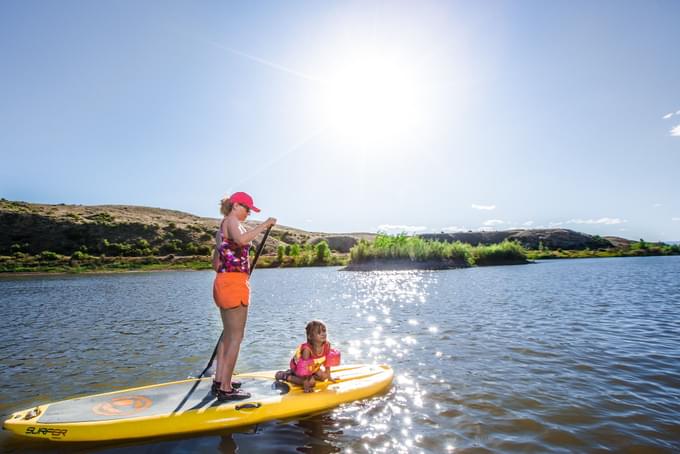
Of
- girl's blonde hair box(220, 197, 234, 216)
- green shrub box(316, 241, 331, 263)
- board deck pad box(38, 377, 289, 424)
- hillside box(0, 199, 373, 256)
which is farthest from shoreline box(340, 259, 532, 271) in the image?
girl's blonde hair box(220, 197, 234, 216)

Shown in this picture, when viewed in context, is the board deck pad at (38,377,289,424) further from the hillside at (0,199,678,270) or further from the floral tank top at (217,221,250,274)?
the hillside at (0,199,678,270)

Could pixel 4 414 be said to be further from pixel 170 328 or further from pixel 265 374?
pixel 170 328

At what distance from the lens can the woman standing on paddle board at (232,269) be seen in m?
4.79

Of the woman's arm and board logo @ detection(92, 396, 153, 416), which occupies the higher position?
the woman's arm

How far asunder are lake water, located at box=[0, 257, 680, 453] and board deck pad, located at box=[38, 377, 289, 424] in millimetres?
347

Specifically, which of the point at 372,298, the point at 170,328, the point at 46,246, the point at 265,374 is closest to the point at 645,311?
the point at 372,298

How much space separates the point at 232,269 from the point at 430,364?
4674 mm

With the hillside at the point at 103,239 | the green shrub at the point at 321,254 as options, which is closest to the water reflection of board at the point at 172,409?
the green shrub at the point at 321,254

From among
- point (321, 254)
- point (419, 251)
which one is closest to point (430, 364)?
point (419, 251)

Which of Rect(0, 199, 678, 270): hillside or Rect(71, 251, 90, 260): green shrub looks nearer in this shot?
Rect(71, 251, 90, 260): green shrub

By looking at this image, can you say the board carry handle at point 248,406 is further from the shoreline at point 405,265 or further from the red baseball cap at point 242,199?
the shoreline at point 405,265

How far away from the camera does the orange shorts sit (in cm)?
479

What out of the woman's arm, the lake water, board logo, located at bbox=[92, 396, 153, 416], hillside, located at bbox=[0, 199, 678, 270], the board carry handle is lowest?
the lake water

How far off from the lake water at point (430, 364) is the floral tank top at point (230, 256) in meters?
2.06
